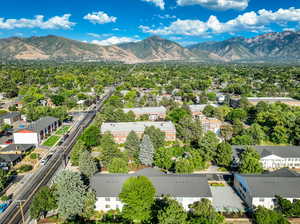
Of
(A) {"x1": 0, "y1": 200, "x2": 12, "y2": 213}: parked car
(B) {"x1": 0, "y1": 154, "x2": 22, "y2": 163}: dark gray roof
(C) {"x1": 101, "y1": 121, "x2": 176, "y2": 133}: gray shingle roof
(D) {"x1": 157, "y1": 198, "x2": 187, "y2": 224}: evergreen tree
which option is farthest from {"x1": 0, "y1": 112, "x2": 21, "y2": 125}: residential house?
(D) {"x1": 157, "y1": 198, "x2": 187, "y2": 224}: evergreen tree

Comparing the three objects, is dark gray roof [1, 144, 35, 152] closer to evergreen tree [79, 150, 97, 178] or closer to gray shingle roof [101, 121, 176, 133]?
gray shingle roof [101, 121, 176, 133]

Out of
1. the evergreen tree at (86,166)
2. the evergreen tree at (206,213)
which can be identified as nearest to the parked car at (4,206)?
the evergreen tree at (86,166)

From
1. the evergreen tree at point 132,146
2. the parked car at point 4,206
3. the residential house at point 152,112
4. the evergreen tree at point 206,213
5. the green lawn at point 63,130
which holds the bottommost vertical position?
the parked car at point 4,206

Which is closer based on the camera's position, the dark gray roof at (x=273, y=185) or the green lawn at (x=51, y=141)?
the dark gray roof at (x=273, y=185)

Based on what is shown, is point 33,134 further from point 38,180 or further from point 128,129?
point 128,129

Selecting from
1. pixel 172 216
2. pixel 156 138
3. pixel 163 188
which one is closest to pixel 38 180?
pixel 156 138

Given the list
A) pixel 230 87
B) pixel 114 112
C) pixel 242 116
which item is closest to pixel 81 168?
pixel 114 112

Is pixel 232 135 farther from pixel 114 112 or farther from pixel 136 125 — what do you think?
pixel 114 112

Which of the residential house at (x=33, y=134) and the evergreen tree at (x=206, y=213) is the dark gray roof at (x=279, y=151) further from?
the residential house at (x=33, y=134)
